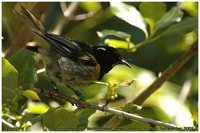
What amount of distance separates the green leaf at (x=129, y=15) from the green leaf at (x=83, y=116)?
2.74 ft

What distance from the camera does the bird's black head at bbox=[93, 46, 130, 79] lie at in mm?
3363

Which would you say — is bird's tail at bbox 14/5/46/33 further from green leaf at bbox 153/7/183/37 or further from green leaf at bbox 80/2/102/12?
green leaf at bbox 80/2/102/12

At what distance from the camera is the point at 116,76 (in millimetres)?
3654

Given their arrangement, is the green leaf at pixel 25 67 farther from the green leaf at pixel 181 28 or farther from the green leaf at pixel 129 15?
the green leaf at pixel 181 28

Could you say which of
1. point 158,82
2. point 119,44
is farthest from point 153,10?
point 158,82

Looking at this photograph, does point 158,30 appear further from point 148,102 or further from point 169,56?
point 169,56

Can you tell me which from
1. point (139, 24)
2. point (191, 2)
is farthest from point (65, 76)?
point (191, 2)

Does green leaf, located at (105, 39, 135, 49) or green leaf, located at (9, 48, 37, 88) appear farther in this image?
green leaf, located at (105, 39, 135, 49)

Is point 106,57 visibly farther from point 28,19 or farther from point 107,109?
point 107,109

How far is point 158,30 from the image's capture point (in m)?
3.16

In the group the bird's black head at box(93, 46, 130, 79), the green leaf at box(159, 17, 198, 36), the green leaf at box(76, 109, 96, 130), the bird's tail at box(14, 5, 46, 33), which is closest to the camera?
the green leaf at box(76, 109, 96, 130)

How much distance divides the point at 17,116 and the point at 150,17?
119 centimetres

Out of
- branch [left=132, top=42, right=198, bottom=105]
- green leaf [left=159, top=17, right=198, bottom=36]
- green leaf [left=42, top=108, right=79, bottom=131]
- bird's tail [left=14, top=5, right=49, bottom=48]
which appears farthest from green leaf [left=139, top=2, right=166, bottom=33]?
green leaf [left=42, top=108, right=79, bottom=131]

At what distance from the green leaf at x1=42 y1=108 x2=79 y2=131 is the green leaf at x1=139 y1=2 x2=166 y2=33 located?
1082mm
